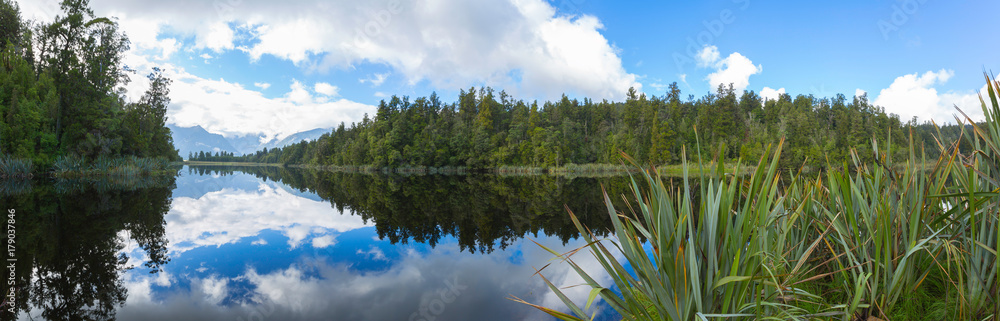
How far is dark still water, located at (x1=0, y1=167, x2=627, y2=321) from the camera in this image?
420 cm

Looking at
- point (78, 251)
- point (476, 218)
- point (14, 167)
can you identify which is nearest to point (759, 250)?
point (78, 251)

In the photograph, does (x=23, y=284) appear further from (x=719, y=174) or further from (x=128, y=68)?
(x=128, y=68)

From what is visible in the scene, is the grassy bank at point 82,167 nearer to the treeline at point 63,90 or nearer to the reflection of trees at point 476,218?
the treeline at point 63,90

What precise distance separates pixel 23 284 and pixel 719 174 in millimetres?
7028

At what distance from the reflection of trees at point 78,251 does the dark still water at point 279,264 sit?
0.02 m

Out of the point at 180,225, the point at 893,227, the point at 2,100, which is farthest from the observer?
the point at 2,100

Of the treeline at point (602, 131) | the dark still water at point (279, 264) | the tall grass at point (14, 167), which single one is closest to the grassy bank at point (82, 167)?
the tall grass at point (14, 167)

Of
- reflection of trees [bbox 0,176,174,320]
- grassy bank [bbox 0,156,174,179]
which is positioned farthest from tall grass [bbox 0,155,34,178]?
reflection of trees [bbox 0,176,174,320]

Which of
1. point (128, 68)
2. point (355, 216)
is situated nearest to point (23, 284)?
point (355, 216)

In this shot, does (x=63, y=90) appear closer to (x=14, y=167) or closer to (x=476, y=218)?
(x=14, y=167)

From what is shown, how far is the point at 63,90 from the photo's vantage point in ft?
80.7

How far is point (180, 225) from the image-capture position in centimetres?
906

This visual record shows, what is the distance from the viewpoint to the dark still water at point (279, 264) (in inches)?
165

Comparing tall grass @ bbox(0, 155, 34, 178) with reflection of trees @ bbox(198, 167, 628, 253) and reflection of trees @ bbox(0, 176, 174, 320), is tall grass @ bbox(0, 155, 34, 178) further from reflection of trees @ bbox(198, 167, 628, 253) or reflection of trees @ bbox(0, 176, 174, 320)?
reflection of trees @ bbox(198, 167, 628, 253)
